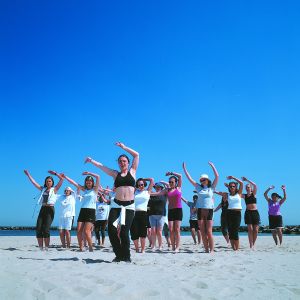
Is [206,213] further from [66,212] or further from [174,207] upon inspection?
[66,212]

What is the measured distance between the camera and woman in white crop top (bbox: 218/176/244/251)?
9000mm

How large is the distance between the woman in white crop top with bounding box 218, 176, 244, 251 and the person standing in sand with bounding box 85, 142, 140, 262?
4300 millimetres

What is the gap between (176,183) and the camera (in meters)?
9.23

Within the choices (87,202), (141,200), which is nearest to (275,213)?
(141,200)

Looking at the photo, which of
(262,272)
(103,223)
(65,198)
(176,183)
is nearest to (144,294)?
(262,272)

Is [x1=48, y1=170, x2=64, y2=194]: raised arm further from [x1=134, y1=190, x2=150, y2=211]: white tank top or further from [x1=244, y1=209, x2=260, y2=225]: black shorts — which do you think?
[x1=244, y1=209, x2=260, y2=225]: black shorts

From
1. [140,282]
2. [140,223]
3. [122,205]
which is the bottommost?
[140,282]

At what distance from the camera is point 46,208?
28.5ft

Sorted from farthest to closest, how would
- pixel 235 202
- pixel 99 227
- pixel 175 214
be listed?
1. pixel 99 227
2. pixel 235 202
3. pixel 175 214

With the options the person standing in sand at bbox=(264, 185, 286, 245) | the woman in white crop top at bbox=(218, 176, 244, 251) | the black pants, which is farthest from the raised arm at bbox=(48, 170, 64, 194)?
the person standing in sand at bbox=(264, 185, 286, 245)

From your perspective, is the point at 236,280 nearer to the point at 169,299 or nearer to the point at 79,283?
the point at 169,299

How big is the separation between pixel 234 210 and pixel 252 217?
3.57 feet

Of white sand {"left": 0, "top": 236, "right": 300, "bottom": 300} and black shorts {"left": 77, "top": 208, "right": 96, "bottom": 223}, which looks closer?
white sand {"left": 0, "top": 236, "right": 300, "bottom": 300}

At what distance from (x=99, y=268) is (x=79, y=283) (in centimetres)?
111
